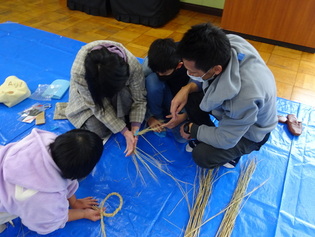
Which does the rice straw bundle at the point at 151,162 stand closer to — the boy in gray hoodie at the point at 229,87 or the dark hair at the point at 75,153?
the boy in gray hoodie at the point at 229,87

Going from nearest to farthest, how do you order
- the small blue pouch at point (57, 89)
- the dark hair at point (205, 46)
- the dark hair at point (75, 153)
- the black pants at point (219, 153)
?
the dark hair at point (75, 153)
the dark hair at point (205, 46)
the black pants at point (219, 153)
the small blue pouch at point (57, 89)

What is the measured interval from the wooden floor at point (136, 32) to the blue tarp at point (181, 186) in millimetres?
546

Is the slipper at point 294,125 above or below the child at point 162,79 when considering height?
below

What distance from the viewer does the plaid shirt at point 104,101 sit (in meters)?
1.50

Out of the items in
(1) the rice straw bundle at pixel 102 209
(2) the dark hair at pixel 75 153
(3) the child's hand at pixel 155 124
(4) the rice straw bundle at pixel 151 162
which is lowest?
(1) the rice straw bundle at pixel 102 209

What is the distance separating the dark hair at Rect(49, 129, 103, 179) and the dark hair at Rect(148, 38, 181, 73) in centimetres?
73

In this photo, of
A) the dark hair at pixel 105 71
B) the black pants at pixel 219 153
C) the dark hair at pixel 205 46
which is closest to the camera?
the dark hair at pixel 205 46

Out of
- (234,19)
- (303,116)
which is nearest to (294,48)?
(234,19)

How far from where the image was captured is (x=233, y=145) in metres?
1.39

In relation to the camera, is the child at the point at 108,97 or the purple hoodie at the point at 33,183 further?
the child at the point at 108,97

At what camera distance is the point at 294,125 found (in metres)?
1.87

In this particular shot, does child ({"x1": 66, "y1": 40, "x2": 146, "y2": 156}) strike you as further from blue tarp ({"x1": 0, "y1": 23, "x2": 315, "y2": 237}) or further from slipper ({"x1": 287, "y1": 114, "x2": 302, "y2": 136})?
slipper ({"x1": 287, "y1": 114, "x2": 302, "y2": 136})

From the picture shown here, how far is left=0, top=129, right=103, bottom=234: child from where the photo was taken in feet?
3.07

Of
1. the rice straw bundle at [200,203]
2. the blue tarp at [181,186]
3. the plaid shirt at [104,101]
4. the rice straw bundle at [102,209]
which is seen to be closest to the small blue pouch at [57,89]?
the blue tarp at [181,186]
